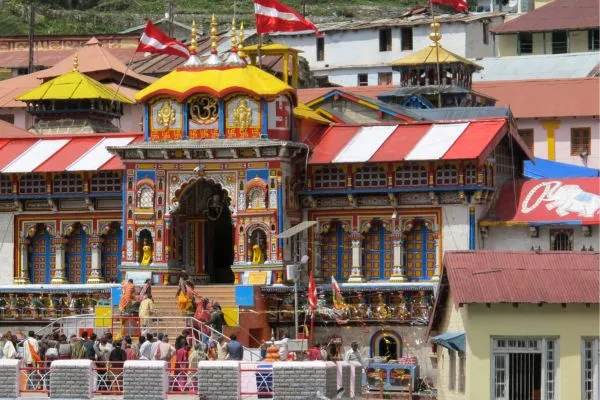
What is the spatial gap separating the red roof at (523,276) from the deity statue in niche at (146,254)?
13.1 meters

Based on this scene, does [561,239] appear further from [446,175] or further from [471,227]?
[446,175]

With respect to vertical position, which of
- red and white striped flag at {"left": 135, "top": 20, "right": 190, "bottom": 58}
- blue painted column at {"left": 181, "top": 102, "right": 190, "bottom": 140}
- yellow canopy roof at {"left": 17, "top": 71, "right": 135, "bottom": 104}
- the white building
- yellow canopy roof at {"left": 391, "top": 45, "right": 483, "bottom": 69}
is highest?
the white building

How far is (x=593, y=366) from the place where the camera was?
48250 millimetres

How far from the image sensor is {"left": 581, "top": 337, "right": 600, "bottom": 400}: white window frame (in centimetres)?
4791

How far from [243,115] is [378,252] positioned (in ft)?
17.7

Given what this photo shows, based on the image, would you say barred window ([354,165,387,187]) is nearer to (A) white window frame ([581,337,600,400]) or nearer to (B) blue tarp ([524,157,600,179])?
(B) blue tarp ([524,157,600,179])

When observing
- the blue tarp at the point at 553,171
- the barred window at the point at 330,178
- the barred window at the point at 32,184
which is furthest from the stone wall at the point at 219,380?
the blue tarp at the point at 553,171

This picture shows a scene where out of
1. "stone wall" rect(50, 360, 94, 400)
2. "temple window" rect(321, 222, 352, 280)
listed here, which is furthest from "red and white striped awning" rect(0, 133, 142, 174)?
"stone wall" rect(50, 360, 94, 400)

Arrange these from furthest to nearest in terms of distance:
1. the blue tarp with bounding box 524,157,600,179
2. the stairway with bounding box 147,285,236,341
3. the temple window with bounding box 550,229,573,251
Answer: the blue tarp with bounding box 524,157,600,179 < the temple window with bounding box 550,229,573,251 < the stairway with bounding box 147,285,236,341

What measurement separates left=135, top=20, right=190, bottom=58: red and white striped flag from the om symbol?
18.2ft

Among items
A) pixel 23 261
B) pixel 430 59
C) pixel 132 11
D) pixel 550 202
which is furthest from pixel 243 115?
pixel 132 11

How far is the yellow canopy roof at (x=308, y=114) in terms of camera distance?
62.7 metres

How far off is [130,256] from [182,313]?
425 centimetres

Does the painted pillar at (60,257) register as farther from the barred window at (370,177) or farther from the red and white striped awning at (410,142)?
the barred window at (370,177)
